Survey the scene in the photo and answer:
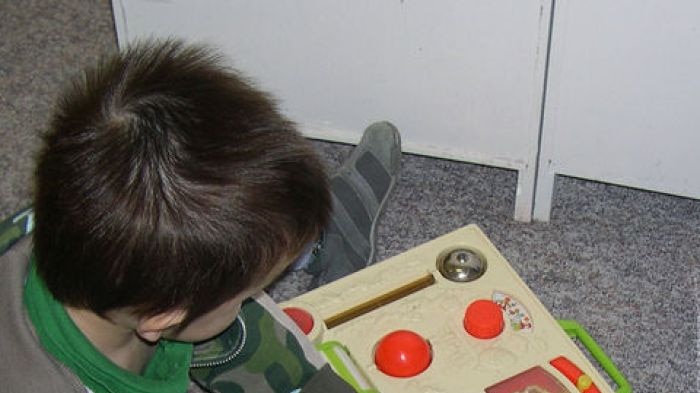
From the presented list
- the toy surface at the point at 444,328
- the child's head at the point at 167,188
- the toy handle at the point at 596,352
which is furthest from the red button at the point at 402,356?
the child's head at the point at 167,188

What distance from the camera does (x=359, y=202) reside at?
1238 millimetres

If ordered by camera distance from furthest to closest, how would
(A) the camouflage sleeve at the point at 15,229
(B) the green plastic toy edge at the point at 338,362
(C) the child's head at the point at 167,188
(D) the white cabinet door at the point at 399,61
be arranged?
1. (D) the white cabinet door at the point at 399,61
2. (B) the green plastic toy edge at the point at 338,362
3. (A) the camouflage sleeve at the point at 15,229
4. (C) the child's head at the point at 167,188

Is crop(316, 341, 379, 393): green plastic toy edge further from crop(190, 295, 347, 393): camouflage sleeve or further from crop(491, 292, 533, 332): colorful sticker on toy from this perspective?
crop(491, 292, 533, 332): colorful sticker on toy

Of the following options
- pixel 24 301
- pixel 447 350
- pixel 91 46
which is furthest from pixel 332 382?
pixel 91 46

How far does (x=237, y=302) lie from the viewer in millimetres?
790

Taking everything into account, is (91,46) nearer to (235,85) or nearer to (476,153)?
(476,153)

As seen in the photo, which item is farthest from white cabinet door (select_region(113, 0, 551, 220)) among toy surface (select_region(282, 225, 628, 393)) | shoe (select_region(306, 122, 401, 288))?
toy surface (select_region(282, 225, 628, 393))

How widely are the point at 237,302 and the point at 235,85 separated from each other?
157mm

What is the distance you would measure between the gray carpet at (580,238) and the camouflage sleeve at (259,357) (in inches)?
10.1

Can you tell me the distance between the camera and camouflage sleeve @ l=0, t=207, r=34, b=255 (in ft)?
2.83

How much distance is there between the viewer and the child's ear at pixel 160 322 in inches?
29.5

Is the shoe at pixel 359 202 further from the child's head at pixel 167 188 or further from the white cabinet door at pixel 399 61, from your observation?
the child's head at pixel 167 188

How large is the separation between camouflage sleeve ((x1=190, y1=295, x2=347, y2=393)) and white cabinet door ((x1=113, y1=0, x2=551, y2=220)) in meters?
0.33

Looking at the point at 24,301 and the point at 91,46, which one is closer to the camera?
the point at 24,301
